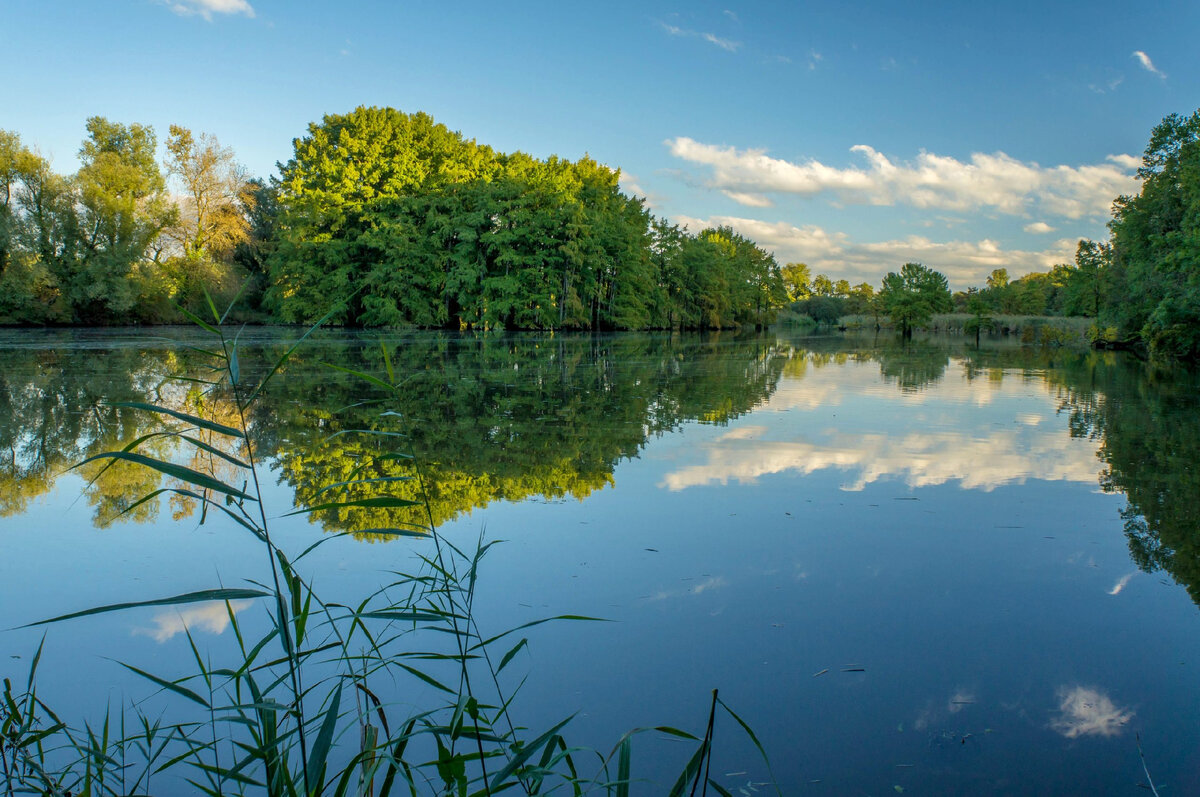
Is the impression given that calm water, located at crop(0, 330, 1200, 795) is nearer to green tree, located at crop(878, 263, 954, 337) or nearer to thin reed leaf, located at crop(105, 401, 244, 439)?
thin reed leaf, located at crop(105, 401, 244, 439)

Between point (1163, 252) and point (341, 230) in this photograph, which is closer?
point (1163, 252)

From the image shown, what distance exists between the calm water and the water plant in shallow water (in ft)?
0.52

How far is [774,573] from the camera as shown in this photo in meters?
3.54

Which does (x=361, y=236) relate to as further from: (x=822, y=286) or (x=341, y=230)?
(x=822, y=286)

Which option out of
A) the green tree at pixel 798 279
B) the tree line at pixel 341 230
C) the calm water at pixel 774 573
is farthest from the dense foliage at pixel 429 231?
the green tree at pixel 798 279

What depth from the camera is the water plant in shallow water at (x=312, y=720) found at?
155 centimetres

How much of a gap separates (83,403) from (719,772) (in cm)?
912

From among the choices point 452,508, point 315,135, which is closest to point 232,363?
point 452,508

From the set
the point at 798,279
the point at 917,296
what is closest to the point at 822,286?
the point at 798,279

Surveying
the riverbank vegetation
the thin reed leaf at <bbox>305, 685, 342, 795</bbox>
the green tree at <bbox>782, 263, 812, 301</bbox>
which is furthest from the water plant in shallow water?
the green tree at <bbox>782, 263, 812, 301</bbox>

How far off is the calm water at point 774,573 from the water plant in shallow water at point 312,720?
159 mm

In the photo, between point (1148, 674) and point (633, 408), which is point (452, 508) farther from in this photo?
point (633, 408)

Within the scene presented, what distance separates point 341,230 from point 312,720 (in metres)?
36.3

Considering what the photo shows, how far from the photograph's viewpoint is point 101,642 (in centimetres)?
275
